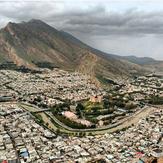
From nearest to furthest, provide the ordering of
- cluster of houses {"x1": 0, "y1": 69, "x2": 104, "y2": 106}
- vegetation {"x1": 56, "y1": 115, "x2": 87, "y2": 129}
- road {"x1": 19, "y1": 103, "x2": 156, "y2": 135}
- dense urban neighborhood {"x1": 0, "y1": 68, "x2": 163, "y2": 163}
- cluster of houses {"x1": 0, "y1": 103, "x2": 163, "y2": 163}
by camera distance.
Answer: cluster of houses {"x1": 0, "y1": 103, "x2": 163, "y2": 163} < dense urban neighborhood {"x1": 0, "y1": 68, "x2": 163, "y2": 163} < road {"x1": 19, "y1": 103, "x2": 156, "y2": 135} < vegetation {"x1": 56, "y1": 115, "x2": 87, "y2": 129} < cluster of houses {"x1": 0, "y1": 69, "x2": 104, "y2": 106}

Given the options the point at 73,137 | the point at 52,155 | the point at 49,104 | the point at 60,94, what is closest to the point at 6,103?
the point at 49,104

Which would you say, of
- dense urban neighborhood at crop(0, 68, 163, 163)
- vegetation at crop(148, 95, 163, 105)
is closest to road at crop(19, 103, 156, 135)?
dense urban neighborhood at crop(0, 68, 163, 163)

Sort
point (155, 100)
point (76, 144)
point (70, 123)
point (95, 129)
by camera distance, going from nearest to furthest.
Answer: point (76, 144)
point (95, 129)
point (70, 123)
point (155, 100)

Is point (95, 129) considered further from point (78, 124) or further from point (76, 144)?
point (76, 144)

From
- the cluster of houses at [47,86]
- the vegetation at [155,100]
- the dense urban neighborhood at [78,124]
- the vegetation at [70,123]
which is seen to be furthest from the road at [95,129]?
the cluster of houses at [47,86]

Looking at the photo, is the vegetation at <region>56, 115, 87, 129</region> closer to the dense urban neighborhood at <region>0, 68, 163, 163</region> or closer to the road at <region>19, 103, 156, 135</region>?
the dense urban neighborhood at <region>0, 68, 163, 163</region>

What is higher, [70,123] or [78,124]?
[70,123]

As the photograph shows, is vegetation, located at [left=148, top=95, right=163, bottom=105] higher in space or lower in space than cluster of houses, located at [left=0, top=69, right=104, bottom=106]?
lower

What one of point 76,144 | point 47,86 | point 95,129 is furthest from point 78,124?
point 47,86

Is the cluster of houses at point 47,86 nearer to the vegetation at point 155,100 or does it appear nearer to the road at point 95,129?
the road at point 95,129
